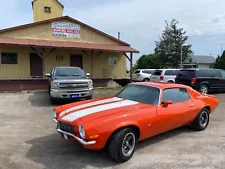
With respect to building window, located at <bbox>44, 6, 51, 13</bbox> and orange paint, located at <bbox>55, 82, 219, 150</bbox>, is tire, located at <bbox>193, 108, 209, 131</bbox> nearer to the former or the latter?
orange paint, located at <bbox>55, 82, 219, 150</bbox>

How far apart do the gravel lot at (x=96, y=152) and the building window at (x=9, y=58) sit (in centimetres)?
1120

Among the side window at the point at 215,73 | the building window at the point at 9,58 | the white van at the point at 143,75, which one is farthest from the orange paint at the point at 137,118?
the white van at the point at 143,75

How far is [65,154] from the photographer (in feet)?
14.5

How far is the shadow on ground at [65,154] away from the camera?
398 cm

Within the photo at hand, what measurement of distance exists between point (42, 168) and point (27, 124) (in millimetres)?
3236

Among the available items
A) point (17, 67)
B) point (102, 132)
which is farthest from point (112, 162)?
point (17, 67)

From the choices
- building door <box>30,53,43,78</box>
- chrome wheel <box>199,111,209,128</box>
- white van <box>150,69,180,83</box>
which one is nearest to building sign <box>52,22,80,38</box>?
building door <box>30,53,43,78</box>

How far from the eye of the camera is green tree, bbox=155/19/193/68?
4403 cm

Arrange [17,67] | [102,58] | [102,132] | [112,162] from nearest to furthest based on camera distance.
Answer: [102,132] < [112,162] < [17,67] < [102,58]

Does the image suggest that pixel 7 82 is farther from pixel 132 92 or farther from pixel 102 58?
pixel 132 92

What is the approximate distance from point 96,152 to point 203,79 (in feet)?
34.6

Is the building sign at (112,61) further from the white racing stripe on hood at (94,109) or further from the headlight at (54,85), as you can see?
the white racing stripe on hood at (94,109)

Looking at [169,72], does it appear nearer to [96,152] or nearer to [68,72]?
[68,72]

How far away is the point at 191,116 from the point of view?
18.4 ft
